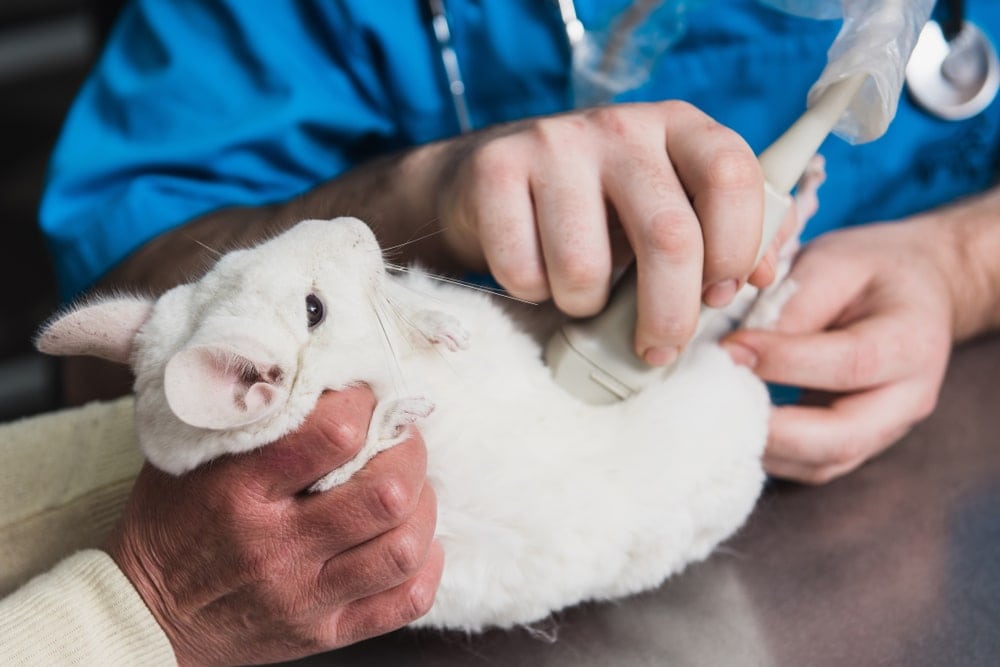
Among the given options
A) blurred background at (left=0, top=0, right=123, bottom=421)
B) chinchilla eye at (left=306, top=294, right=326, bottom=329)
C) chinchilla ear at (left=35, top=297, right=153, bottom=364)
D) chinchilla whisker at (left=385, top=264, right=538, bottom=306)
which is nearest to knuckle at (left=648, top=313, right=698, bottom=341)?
chinchilla whisker at (left=385, top=264, right=538, bottom=306)

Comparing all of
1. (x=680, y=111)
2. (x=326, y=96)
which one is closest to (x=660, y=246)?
(x=680, y=111)

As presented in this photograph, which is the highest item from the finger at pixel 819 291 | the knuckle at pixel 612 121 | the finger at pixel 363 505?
the knuckle at pixel 612 121

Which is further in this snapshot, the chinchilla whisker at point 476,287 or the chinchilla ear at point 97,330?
the chinchilla whisker at point 476,287

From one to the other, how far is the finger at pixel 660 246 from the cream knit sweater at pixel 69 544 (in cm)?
37

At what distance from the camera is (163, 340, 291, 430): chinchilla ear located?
0.43m

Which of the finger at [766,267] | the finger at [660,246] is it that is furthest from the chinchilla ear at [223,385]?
the finger at [766,267]

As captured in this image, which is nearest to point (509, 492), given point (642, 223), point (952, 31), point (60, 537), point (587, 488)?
point (587, 488)

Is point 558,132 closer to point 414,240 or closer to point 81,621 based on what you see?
point 414,240

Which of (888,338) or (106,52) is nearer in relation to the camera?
(888,338)

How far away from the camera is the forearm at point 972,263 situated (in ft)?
2.98

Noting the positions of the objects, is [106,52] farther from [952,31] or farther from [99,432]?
[952,31]

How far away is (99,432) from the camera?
2.19 ft

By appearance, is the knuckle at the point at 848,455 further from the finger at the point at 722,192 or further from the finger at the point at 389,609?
the finger at the point at 389,609

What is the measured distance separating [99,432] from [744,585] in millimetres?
499
